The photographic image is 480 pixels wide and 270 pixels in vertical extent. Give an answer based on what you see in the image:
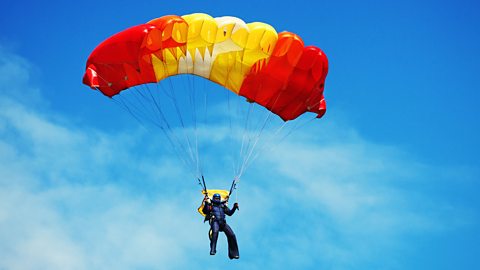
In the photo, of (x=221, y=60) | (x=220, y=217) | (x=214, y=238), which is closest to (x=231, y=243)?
(x=214, y=238)

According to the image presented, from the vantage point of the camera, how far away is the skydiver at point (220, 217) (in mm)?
19391

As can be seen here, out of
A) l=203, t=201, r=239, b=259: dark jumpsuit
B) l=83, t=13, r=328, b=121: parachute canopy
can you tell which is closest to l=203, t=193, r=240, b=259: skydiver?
l=203, t=201, r=239, b=259: dark jumpsuit

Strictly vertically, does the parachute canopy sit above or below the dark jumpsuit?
above

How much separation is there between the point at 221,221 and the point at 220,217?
89 mm

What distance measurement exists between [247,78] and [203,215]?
3.58 meters

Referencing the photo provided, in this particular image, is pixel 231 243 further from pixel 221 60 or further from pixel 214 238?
pixel 221 60

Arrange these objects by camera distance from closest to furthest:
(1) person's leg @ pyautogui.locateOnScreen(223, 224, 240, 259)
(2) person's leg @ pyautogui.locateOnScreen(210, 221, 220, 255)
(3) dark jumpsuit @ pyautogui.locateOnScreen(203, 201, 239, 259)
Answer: (2) person's leg @ pyautogui.locateOnScreen(210, 221, 220, 255) → (3) dark jumpsuit @ pyautogui.locateOnScreen(203, 201, 239, 259) → (1) person's leg @ pyautogui.locateOnScreen(223, 224, 240, 259)

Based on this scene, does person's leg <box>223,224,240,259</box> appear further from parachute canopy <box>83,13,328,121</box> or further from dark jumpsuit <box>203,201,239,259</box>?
parachute canopy <box>83,13,328,121</box>

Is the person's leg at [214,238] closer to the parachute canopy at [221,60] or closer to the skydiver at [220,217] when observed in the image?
the skydiver at [220,217]

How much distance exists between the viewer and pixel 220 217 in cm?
1944

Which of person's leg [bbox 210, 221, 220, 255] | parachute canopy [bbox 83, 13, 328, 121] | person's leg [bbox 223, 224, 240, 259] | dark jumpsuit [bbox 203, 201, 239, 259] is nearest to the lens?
person's leg [bbox 210, 221, 220, 255]

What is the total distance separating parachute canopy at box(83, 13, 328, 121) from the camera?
19.7m

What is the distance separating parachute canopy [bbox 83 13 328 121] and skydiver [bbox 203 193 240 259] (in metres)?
3.02

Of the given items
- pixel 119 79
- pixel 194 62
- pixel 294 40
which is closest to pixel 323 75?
pixel 294 40
